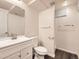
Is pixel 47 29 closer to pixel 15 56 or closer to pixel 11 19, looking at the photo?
pixel 11 19

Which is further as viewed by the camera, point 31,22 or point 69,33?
point 69,33

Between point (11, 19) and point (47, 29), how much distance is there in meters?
1.39

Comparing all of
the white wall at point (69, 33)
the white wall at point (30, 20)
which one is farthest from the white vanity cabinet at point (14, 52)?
the white wall at point (69, 33)

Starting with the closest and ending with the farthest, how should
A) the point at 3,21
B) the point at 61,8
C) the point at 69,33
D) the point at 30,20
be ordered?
the point at 3,21 < the point at 30,20 < the point at 69,33 < the point at 61,8

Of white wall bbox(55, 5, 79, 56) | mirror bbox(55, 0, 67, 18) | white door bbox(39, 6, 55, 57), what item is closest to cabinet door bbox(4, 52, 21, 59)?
white door bbox(39, 6, 55, 57)

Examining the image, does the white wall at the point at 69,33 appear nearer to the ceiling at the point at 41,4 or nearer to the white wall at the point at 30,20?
the ceiling at the point at 41,4

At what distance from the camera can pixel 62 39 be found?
3287 millimetres

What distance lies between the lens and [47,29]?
2557mm

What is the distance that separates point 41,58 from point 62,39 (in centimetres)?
172

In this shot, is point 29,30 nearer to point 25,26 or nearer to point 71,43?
point 25,26

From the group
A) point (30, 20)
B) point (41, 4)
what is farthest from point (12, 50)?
point (41, 4)

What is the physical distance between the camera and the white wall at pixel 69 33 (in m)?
2.75

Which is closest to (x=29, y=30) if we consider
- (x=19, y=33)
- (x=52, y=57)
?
(x=19, y=33)

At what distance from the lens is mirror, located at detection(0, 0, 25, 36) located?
60.1 inches
